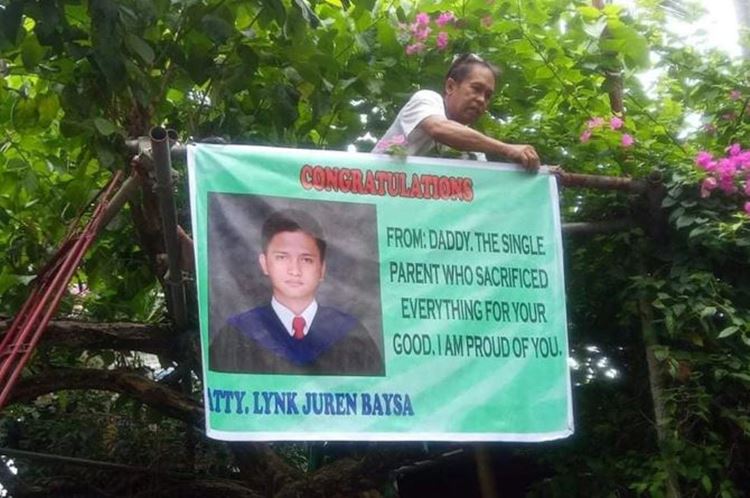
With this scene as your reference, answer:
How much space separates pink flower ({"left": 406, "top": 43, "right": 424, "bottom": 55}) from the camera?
4.75 meters

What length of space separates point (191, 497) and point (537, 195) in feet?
6.97

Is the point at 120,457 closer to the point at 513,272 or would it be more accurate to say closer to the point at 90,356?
the point at 90,356

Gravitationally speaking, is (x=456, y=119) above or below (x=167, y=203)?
above

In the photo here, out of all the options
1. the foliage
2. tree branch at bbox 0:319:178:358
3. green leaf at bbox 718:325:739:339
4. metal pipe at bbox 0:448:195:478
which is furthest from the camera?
metal pipe at bbox 0:448:195:478

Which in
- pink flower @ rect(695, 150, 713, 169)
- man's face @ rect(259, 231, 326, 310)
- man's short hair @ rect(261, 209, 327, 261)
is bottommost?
man's face @ rect(259, 231, 326, 310)

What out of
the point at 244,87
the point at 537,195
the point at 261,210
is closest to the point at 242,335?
the point at 261,210

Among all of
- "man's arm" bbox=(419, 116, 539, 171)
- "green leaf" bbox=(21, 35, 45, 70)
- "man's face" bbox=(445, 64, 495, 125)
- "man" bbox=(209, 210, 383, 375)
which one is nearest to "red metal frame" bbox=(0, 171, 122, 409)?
"man" bbox=(209, 210, 383, 375)

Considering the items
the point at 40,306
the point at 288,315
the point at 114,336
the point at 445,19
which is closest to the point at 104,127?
the point at 40,306

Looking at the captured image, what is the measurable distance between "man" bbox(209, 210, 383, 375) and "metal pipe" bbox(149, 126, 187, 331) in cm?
29

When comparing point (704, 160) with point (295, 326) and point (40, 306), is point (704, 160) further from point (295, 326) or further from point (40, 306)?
point (40, 306)

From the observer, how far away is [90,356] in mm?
5113

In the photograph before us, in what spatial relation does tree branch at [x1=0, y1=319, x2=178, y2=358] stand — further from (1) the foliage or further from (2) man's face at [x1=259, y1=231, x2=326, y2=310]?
(2) man's face at [x1=259, y1=231, x2=326, y2=310]

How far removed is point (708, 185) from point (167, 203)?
1.98 metres

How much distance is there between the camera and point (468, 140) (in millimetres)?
3652
